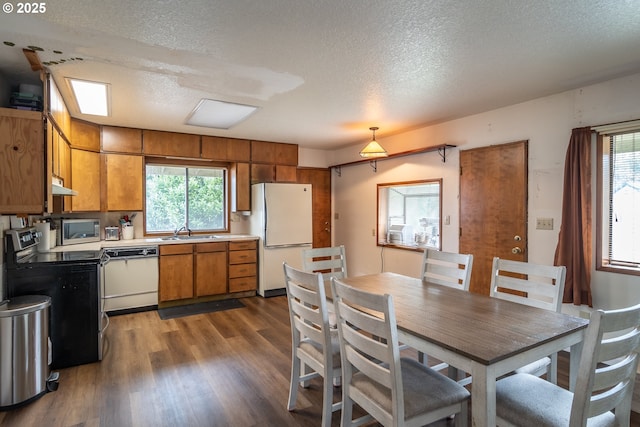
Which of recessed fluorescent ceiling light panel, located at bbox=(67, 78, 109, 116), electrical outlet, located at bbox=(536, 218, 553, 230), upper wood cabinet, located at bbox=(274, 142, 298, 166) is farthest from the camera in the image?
upper wood cabinet, located at bbox=(274, 142, 298, 166)

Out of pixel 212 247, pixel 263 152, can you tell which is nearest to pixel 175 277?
pixel 212 247

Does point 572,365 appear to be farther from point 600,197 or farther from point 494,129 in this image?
point 494,129

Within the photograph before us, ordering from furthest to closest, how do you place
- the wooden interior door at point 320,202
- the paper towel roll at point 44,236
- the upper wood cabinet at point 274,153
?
the wooden interior door at point 320,202, the upper wood cabinet at point 274,153, the paper towel roll at point 44,236

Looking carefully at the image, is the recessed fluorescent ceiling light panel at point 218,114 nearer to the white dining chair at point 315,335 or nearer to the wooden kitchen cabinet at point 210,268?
the wooden kitchen cabinet at point 210,268

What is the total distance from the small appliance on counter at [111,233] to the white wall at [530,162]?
11.7 ft

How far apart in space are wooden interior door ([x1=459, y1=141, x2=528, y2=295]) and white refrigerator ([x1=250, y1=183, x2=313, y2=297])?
236 cm

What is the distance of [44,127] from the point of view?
8.14ft

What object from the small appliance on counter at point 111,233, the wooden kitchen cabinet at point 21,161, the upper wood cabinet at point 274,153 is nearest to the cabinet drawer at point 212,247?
the small appliance on counter at point 111,233

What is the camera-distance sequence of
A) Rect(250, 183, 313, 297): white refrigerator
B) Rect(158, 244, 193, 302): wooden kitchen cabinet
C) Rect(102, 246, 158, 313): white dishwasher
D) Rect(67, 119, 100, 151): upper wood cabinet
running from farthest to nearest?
Rect(250, 183, 313, 297): white refrigerator
Rect(158, 244, 193, 302): wooden kitchen cabinet
Rect(102, 246, 158, 313): white dishwasher
Rect(67, 119, 100, 151): upper wood cabinet

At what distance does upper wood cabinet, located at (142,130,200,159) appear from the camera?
15.1ft

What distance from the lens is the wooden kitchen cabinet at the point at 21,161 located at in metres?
2.35

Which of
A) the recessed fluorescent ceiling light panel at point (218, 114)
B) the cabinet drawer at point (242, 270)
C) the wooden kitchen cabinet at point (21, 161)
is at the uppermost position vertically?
the recessed fluorescent ceiling light panel at point (218, 114)

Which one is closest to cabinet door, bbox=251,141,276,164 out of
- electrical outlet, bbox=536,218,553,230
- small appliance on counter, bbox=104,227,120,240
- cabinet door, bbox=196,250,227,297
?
cabinet door, bbox=196,250,227,297

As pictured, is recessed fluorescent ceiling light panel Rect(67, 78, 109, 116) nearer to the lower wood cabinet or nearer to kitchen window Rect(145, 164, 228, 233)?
kitchen window Rect(145, 164, 228, 233)
